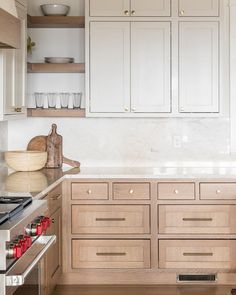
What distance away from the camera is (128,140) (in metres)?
5.37

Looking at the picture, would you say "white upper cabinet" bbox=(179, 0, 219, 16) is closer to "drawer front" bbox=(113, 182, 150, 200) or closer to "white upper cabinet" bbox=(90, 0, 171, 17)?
"white upper cabinet" bbox=(90, 0, 171, 17)

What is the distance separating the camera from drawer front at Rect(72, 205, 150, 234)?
15.5 ft

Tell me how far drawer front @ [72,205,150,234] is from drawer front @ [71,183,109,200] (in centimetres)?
7

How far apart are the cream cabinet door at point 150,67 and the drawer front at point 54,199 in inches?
39.1

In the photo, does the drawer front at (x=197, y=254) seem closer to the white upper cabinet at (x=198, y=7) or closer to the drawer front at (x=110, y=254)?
the drawer front at (x=110, y=254)

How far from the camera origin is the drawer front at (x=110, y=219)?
473 cm

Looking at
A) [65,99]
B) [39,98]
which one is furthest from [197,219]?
[39,98]

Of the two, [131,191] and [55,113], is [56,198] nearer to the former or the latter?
[131,191]

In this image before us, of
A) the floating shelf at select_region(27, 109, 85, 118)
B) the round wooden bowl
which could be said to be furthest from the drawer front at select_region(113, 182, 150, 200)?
the floating shelf at select_region(27, 109, 85, 118)

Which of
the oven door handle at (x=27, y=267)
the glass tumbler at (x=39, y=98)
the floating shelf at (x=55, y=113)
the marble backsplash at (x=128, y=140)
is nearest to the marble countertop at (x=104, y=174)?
the marble backsplash at (x=128, y=140)

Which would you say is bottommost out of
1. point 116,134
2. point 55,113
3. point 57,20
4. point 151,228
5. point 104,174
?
point 151,228

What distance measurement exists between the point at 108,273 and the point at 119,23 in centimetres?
198

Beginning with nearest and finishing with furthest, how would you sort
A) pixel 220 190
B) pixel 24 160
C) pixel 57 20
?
1. pixel 220 190
2. pixel 24 160
3. pixel 57 20

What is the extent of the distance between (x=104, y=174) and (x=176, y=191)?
555mm
